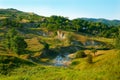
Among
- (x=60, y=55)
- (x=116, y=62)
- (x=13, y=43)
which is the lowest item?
(x=60, y=55)

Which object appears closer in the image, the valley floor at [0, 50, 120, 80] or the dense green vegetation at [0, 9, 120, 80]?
the valley floor at [0, 50, 120, 80]

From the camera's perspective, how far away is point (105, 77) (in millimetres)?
50906

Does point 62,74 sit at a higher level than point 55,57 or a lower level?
higher

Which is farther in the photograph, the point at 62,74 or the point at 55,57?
the point at 55,57

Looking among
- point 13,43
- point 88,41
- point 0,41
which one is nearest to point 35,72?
point 13,43

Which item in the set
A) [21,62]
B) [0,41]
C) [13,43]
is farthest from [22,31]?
[21,62]

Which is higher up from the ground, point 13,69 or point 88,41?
Answer: point 13,69

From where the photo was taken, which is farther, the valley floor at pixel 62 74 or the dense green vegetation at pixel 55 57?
the dense green vegetation at pixel 55 57

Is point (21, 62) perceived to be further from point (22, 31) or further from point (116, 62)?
point (22, 31)

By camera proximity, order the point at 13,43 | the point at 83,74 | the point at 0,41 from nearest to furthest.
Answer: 1. the point at 83,74
2. the point at 13,43
3. the point at 0,41

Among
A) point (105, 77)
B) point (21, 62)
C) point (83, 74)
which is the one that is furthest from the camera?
point (21, 62)

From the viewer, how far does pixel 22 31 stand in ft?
653

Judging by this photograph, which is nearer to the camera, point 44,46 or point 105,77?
point 105,77

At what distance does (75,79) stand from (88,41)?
442 feet
